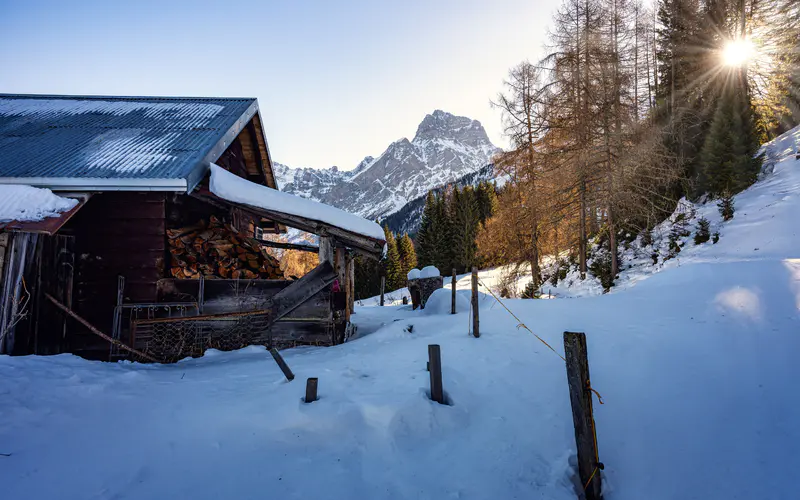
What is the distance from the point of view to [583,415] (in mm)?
3432

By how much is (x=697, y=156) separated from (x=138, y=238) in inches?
881

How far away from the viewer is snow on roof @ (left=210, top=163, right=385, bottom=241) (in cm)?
672

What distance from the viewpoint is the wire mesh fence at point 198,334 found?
6816mm

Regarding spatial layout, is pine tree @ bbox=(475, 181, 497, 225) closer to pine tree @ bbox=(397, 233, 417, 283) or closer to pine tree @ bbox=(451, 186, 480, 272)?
pine tree @ bbox=(451, 186, 480, 272)

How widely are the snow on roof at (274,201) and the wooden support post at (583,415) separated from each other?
192 inches

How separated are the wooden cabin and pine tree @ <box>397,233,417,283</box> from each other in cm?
3486

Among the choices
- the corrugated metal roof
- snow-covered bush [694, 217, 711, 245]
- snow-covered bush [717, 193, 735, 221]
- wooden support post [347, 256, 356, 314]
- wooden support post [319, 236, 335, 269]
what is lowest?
wooden support post [347, 256, 356, 314]

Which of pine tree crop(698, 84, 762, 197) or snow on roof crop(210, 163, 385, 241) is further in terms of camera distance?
pine tree crop(698, 84, 762, 197)

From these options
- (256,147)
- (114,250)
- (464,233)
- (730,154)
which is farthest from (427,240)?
(114,250)

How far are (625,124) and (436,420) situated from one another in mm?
13639

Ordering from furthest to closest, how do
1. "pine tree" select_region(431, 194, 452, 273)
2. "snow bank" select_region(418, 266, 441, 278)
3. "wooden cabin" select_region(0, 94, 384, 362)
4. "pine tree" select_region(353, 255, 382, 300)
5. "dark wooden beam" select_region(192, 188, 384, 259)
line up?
"pine tree" select_region(353, 255, 382, 300) < "pine tree" select_region(431, 194, 452, 273) < "snow bank" select_region(418, 266, 441, 278) < "dark wooden beam" select_region(192, 188, 384, 259) < "wooden cabin" select_region(0, 94, 384, 362)

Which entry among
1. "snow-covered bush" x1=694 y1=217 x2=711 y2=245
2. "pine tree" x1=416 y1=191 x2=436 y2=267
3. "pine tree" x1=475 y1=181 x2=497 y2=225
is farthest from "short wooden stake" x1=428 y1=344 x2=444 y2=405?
"pine tree" x1=475 y1=181 x2=497 y2=225

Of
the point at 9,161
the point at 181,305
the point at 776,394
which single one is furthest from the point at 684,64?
the point at 9,161

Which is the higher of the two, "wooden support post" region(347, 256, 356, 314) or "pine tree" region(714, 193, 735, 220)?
"pine tree" region(714, 193, 735, 220)
